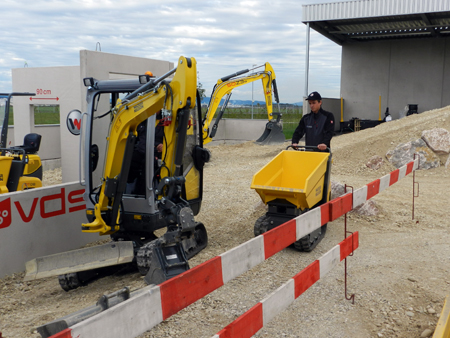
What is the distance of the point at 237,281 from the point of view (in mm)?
4828

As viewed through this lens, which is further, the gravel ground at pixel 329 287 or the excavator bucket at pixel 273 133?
the excavator bucket at pixel 273 133

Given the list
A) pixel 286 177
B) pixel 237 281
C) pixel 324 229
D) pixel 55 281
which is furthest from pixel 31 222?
pixel 324 229

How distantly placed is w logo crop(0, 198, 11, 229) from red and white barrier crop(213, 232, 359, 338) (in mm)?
3818

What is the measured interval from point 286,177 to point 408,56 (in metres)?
21.2

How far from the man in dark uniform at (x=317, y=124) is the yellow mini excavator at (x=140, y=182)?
182 centimetres

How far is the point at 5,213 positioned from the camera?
17.8 ft

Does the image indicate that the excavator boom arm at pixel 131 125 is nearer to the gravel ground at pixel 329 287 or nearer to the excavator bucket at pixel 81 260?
the excavator bucket at pixel 81 260

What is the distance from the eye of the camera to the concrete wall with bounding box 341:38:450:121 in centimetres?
2411

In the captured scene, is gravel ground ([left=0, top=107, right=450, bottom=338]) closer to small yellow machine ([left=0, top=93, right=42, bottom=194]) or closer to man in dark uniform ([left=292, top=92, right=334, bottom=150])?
man in dark uniform ([left=292, top=92, right=334, bottom=150])

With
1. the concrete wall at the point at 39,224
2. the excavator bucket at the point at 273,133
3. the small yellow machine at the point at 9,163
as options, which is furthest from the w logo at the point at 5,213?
the excavator bucket at the point at 273,133

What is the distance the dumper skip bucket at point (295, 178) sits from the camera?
570 centimetres

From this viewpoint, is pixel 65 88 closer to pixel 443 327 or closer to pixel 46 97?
pixel 46 97

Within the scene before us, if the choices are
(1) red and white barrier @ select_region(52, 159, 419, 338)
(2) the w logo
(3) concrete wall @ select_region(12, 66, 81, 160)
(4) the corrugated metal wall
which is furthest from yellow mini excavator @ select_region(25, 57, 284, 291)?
(4) the corrugated metal wall

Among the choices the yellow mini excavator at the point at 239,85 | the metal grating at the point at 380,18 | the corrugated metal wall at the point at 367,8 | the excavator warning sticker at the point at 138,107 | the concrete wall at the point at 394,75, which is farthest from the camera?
the concrete wall at the point at 394,75
